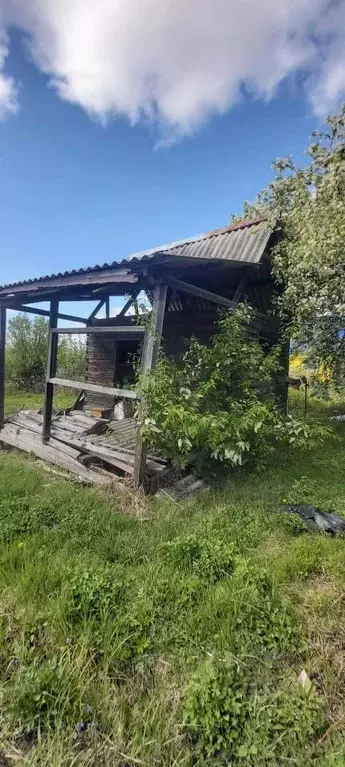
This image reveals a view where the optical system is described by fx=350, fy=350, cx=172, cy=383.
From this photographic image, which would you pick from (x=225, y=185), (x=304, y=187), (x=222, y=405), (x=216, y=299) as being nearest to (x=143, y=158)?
(x=225, y=185)

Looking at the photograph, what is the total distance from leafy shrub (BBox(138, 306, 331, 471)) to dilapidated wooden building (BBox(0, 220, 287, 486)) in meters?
0.39

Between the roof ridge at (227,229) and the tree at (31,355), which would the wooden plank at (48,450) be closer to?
the roof ridge at (227,229)

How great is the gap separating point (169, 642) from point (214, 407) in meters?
2.93

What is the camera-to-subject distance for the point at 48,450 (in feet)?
20.6

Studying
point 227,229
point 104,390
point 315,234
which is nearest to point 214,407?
point 104,390

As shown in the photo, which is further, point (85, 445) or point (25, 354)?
point (25, 354)

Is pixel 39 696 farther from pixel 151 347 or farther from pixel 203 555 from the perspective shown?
pixel 151 347

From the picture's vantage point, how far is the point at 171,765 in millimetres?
1607

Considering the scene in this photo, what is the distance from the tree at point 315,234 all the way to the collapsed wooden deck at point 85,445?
11.8ft

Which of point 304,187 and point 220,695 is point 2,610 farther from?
point 304,187

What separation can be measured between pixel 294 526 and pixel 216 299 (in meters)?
3.56

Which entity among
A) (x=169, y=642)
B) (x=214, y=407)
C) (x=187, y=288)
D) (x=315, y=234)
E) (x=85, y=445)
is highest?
(x=315, y=234)

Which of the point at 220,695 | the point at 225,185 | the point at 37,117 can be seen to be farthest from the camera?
the point at 225,185

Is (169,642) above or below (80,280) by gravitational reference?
below
